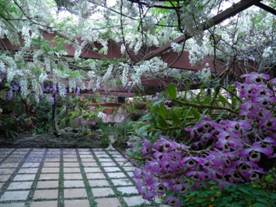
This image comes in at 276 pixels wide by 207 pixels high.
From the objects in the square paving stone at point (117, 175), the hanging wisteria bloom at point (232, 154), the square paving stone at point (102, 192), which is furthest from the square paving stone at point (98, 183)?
the hanging wisteria bloom at point (232, 154)

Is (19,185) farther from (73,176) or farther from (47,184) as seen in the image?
(73,176)

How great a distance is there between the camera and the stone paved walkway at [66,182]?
2.43 meters

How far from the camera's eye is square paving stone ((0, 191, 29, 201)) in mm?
2476

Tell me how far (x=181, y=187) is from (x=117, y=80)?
8.84ft

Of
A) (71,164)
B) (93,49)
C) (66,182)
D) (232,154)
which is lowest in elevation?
(71,164)

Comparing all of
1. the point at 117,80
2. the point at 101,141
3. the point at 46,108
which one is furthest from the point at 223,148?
the point at 46,108

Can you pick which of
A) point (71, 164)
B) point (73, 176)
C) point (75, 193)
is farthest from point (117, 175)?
point (71, 164)

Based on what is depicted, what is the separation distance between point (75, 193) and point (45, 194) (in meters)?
0.24

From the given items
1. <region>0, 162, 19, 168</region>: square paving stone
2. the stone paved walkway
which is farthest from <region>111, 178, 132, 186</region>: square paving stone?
<region>0, 162, 19, 168</region>: square paving stone

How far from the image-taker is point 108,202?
242cm

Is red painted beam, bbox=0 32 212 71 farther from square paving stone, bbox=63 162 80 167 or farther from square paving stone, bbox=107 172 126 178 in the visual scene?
square paving stone, bbox=63 162 80 167

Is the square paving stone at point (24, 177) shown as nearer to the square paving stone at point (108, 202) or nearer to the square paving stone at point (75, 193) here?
the square paving stone at point (75, 193)

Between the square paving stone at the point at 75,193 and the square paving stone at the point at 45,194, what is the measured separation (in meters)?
0.09

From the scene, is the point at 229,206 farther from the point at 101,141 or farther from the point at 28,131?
the point at 28,131
